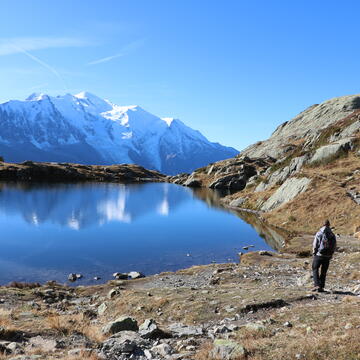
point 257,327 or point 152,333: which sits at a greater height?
point 257,327

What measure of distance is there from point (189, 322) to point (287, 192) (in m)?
59.4

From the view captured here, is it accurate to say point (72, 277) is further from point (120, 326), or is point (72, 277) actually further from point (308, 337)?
point (308, 337)

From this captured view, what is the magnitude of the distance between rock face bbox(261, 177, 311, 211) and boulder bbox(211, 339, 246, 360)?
6007cm

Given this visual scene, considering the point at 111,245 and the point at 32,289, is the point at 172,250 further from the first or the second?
the point at 32,289

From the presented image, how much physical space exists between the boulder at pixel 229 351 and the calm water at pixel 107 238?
26151 millimetres

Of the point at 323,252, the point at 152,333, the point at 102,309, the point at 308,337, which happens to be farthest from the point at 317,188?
the point at 308,337

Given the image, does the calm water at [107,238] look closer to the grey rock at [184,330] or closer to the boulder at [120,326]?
the boulder at [120,326]

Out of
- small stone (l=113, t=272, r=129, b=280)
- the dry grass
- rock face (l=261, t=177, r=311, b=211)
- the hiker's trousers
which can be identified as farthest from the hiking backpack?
rock face (l=261, t=177, r=311, b=211)

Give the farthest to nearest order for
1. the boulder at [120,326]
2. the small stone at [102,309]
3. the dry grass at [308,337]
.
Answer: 1. the small stone at [102,309]
2. the boulder at [120,326]
3. the dry grass at [308,337]

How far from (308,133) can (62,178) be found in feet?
400

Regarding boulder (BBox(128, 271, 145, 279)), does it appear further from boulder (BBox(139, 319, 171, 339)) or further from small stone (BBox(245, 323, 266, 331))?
small stone (BBox(245, 323, 266, 331))

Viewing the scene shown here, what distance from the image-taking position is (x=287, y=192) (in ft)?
241

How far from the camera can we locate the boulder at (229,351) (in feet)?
37.3

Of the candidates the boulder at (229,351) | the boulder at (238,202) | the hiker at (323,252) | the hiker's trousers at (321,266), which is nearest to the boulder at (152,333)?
the boulder at (229,351)
